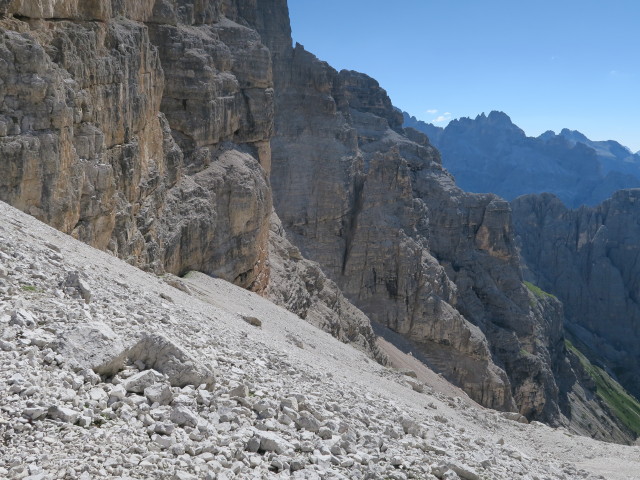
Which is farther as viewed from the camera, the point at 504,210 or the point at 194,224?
the point at 504,210

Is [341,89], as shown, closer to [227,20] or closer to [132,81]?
[227,20]

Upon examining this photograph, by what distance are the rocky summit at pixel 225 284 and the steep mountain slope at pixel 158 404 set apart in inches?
2.0

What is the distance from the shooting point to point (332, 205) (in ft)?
251

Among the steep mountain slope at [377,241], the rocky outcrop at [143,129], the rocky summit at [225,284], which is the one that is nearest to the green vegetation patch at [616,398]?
the rocky summit at [225,284]

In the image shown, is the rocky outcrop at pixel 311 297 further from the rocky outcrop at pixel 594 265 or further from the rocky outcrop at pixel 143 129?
the rocky outcrop at pixel 594 265

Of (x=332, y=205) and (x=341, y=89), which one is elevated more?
(x=341, y=89)

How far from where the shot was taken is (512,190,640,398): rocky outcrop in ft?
515

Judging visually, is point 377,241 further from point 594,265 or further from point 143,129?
point 594,265

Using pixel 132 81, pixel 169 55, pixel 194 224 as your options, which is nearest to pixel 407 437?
pixel 132 81

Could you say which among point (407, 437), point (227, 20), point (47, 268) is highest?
point (227, 20)

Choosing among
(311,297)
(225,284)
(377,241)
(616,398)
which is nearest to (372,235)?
(377,241)

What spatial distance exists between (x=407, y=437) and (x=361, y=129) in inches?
3508

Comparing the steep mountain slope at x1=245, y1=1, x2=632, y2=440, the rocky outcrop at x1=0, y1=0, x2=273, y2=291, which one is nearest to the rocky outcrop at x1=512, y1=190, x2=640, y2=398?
the steep mountain slope at x1=245, y1=1, x2=632, y2=440

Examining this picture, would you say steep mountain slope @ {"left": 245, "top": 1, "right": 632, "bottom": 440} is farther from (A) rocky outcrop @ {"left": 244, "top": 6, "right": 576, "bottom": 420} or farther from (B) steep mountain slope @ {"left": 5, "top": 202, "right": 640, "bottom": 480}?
(B) steep mountain slope @ {"left": 5, "top": 202, "right": 640, "bottom": 480}
